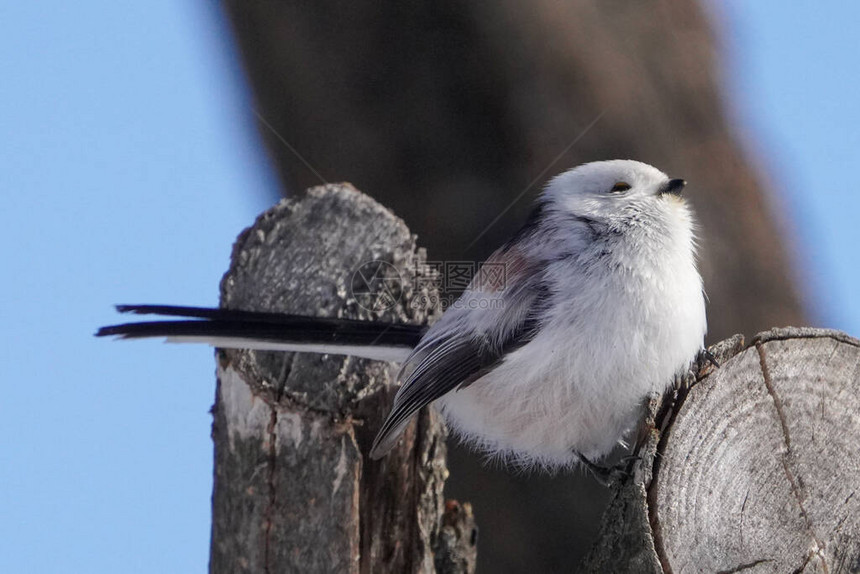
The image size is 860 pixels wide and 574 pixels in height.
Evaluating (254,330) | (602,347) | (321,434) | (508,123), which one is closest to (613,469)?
(602,347)

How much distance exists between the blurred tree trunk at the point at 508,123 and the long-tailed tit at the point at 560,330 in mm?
978

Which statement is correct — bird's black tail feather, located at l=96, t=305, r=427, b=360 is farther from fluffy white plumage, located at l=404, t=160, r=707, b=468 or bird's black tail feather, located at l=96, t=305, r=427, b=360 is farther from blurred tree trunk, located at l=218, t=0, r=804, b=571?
blurred tree trunk, located at l=218, t=0, r=804, b=571

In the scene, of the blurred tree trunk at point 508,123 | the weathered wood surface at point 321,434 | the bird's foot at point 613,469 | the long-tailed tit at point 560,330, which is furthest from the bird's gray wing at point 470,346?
the blurred tree trunk at point 508,123

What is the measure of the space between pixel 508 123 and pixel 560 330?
157cm

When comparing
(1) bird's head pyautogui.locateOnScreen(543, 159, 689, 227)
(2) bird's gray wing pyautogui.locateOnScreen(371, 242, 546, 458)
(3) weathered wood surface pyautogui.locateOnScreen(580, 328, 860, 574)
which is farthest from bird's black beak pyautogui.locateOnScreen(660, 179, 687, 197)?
(3) weathered wood surface pyautogui.locateOnScreen(580, 328, 860, 574)

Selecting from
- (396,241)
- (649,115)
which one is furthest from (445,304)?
(649,115)

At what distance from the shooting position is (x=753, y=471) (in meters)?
2.20

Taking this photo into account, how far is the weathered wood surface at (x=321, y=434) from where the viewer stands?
7.68 feet

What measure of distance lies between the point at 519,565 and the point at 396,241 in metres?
1.89

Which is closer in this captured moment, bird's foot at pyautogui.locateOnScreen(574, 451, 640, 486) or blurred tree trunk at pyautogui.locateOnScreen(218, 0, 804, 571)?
bird's foot at pyautogui.locateOnScreen(574, 451, 640, 486)

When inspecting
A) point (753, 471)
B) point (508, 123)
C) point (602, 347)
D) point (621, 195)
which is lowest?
point (753, 471)

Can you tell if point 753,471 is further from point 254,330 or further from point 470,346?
point 254,330

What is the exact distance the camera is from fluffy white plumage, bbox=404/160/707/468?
7.85 ft

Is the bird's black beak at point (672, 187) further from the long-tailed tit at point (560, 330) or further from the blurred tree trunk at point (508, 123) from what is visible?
the blurred tree trunk at point (508, 123)
